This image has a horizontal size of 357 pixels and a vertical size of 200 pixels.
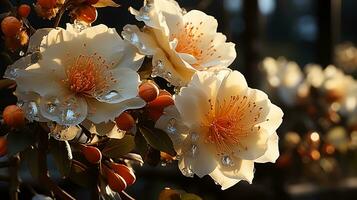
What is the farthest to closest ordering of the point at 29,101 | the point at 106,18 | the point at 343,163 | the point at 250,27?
the point at 343,163 → the point at 250,27 → the point at 106,18 → the point at 29,101

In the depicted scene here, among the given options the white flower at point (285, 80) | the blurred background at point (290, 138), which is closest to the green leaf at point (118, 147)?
the blurred background at point (290, 138)

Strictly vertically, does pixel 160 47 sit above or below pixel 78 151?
above

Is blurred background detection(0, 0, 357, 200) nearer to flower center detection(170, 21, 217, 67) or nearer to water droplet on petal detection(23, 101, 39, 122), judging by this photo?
flower center detection(170, 21, 217, 67)

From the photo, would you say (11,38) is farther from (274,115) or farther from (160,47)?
(274,115)

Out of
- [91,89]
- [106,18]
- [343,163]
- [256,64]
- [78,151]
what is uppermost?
[91,89]

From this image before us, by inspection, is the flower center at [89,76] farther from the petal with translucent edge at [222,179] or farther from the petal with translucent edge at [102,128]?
the petal with translucent edge at [222,179]

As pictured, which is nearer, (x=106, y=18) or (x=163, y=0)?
(x=163, y=0)

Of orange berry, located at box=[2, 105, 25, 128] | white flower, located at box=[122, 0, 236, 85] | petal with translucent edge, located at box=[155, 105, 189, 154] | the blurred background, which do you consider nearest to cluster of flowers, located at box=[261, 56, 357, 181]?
the blurred background

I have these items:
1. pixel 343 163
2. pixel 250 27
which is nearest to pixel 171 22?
pixel 250 27
